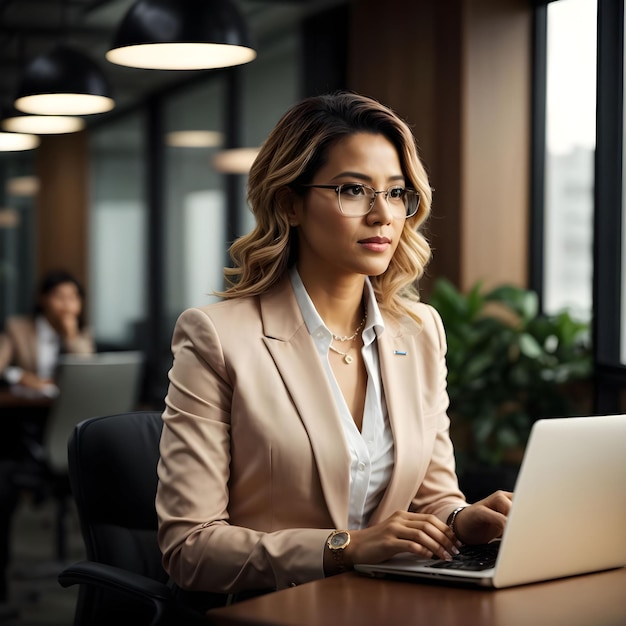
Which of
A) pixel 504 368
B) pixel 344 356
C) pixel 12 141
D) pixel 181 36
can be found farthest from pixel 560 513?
pixel 504 368

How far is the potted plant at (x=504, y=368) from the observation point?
4859 mm

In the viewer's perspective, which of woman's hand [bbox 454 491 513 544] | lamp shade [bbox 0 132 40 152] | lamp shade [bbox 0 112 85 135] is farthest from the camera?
lamp shade [bbox 0 132 40 152]

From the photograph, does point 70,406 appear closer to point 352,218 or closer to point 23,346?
point 23,346

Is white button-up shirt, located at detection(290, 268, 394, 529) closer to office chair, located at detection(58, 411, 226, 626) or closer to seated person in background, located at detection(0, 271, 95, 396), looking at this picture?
office chair, located at detection(58, 411, 226, 626)

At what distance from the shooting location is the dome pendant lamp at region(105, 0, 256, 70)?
288 cm

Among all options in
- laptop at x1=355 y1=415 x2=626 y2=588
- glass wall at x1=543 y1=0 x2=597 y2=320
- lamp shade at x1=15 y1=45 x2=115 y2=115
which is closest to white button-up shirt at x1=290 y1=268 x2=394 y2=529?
laptop at x1=355 y1=415 x2=626 y2=588

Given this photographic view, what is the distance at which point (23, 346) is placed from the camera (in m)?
6.80

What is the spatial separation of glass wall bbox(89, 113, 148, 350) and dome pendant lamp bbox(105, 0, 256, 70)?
7.17 metres

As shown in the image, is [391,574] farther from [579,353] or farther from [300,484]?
[579,353]

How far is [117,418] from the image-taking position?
246cm

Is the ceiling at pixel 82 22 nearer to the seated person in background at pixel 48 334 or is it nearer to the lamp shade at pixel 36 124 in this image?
the seated person in background at pixel 48 334

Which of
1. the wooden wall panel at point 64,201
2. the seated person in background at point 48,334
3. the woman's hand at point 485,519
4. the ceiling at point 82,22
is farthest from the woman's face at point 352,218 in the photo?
the wooden wall panel at point 64,201

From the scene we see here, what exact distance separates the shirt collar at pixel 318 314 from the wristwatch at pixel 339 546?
49 centimetres

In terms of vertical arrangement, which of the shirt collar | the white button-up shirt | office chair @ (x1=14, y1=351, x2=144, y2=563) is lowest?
office chair @ (x1=14, y1=351, x2=144, y2=563)
